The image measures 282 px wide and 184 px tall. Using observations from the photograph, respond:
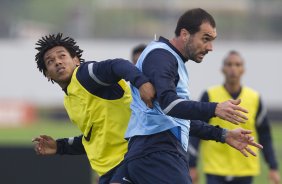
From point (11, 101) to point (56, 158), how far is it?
2336 cm

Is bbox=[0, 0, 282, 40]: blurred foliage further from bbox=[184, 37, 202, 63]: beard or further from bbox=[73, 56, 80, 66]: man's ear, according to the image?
bbox=[184, 37, 202, 63]: beard

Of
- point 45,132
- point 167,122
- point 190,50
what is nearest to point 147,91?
point 167,122

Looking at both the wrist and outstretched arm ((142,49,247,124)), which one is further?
the wrist

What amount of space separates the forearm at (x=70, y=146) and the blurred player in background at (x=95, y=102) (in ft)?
1.05

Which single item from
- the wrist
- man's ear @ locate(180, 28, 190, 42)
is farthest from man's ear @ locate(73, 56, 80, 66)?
the wrist

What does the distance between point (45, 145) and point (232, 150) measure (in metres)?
3.41

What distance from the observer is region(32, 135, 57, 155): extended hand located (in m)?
7.31

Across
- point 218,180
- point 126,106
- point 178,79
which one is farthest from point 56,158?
point 178,79

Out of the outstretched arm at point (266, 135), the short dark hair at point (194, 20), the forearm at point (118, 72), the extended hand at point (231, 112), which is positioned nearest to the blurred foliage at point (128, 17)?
the outstretched arm at point (266, 135)

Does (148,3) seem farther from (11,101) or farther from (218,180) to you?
(218,180)

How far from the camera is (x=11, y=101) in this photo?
1346 inches

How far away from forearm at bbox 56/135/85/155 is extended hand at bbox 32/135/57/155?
Answer: 0.05 meters

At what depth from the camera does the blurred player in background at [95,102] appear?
6586 millimetres

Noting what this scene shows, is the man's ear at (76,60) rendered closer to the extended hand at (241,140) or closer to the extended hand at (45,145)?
the extended hand at (45,145)
